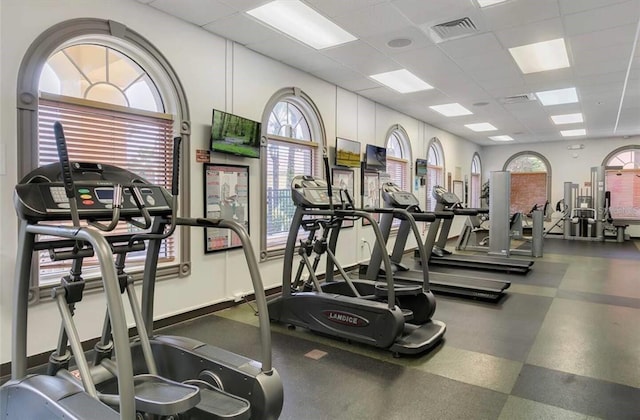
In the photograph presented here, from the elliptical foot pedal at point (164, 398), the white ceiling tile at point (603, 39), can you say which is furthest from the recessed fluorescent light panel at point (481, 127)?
the elliptical foot pedal at point (164, 398)

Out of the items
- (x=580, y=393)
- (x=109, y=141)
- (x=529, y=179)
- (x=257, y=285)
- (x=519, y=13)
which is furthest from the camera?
(x=529, y=179)

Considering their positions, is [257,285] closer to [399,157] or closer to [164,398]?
[164,398]

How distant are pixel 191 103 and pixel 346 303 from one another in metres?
2.54

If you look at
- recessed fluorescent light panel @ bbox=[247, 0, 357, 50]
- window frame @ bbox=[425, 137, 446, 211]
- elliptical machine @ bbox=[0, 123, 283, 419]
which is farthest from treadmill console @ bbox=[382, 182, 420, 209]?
window frame @ bbox=[425, 137, 446, 211]

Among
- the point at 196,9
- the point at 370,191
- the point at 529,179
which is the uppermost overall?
the point at 196,9

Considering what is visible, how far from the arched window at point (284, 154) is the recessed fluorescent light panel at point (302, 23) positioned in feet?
2.94

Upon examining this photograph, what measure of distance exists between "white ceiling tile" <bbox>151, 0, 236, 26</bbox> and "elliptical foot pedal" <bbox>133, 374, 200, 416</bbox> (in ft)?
10.6

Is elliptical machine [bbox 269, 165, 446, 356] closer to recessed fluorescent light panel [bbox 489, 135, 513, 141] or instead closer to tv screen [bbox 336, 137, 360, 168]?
tv screen [bbox 336, 137, 360, 168]

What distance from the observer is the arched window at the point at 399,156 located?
8.03m

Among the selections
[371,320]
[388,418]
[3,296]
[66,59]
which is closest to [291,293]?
[371,320]

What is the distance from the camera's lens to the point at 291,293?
394 centimetres

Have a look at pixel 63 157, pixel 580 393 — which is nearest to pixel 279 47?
pixel 63 157

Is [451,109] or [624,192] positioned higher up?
[451,109]

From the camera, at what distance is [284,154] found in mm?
5406
